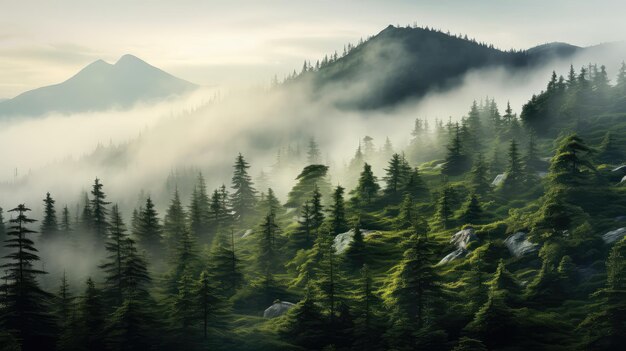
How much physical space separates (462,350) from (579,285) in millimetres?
24069

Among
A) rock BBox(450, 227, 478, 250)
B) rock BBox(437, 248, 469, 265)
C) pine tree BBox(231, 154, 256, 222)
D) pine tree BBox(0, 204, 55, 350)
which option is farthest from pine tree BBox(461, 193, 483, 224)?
pine tree BBox(0, 204, 55, 350)

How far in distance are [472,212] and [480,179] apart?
2112 cm

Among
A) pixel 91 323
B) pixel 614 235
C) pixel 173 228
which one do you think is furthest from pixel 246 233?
pixel 614 235

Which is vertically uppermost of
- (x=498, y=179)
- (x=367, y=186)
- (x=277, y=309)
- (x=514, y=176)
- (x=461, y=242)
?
(x=514, y=176)

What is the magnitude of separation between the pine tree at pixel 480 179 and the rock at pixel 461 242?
2870 cm

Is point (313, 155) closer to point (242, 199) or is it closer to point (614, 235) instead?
point (242, 199)

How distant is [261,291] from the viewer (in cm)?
7875

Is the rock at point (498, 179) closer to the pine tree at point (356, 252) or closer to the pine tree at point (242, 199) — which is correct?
the pine tree at point (356, 252)

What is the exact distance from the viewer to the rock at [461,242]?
77250mm

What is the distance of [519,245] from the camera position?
70.9 metres

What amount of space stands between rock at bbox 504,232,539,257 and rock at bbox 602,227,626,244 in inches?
322

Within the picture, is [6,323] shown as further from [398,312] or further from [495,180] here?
[495,180]

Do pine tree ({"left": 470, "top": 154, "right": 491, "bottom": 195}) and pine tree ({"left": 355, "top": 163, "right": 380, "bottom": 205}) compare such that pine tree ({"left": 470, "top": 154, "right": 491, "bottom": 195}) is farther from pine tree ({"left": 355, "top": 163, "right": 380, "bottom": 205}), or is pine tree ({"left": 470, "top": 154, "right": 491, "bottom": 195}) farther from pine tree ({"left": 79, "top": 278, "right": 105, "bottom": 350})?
pine tree ({"left": 79, "top": 278, "right": 105, "bottom": 350})

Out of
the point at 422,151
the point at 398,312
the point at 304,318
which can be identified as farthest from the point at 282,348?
the point at 422,151
